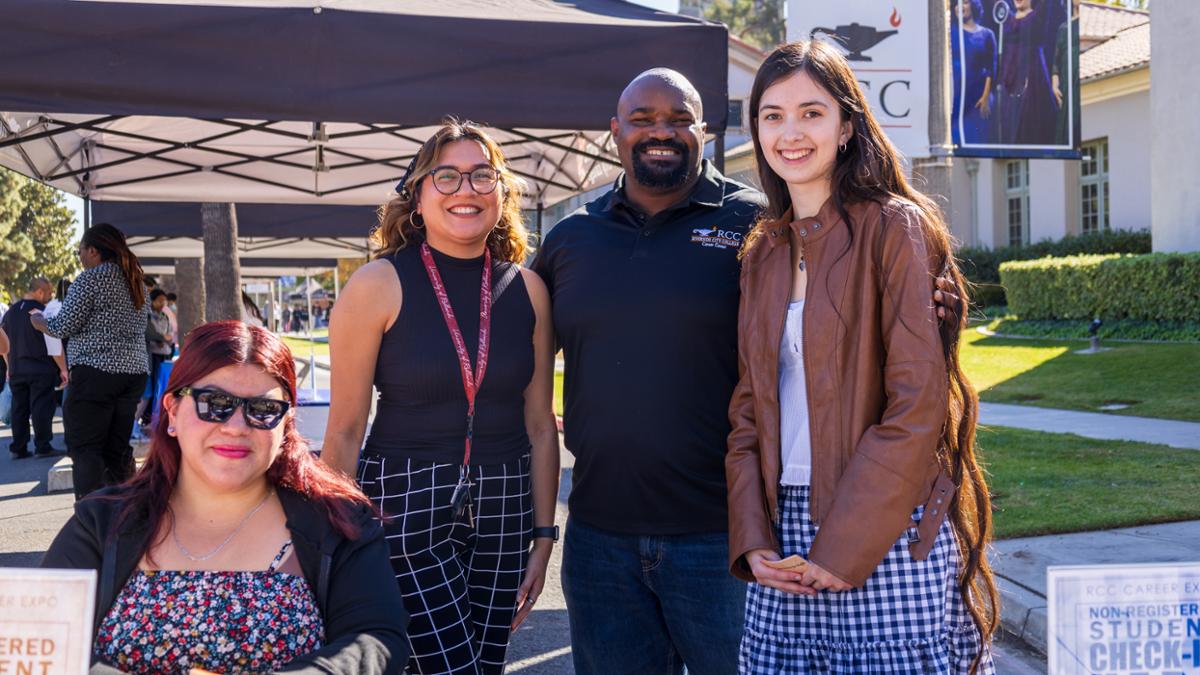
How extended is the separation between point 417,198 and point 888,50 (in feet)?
16.7

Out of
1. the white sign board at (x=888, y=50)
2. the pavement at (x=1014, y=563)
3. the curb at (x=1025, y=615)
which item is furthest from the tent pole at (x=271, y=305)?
the curb at (x=1025, y=615)

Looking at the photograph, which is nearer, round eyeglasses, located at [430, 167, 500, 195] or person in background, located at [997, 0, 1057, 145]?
round eyeglasses, located at [430, 167, 500, 195]

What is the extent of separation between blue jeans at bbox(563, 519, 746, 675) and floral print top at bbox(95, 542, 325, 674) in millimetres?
802

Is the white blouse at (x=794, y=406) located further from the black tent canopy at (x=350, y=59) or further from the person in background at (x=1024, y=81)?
the person in background at (x=1024, y=81)

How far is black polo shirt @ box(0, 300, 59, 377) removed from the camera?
1140 centimetres

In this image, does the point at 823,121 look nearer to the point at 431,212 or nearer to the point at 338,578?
the point at 431,212

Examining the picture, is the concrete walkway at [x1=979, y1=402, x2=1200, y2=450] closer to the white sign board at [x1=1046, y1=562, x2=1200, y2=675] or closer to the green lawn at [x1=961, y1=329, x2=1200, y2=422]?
the green lawn at [x1=961, y1=329, x2=1200, y2=422]

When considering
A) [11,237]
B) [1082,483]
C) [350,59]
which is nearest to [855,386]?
[350,59]

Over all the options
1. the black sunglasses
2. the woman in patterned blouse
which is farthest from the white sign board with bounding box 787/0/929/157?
the black sunglasses

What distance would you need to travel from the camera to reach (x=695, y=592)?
2.80 metres

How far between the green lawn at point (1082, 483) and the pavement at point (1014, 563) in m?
0.21

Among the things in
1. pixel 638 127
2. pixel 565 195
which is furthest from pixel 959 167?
pixel 638 127

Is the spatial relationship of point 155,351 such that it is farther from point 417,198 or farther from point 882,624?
point 882,624

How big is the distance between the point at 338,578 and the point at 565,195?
6597 mm
